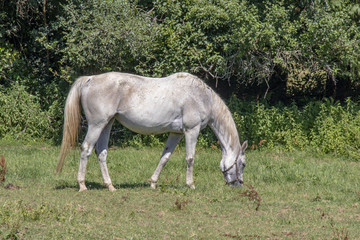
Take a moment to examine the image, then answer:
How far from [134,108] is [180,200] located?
1.57m

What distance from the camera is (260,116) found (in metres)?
13.0

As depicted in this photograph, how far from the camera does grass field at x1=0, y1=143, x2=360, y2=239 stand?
20.6ft

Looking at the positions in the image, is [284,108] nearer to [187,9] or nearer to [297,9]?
[297,9]

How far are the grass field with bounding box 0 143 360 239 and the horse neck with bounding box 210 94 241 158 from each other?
0.62 m

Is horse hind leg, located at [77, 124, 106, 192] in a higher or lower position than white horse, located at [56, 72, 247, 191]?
lower

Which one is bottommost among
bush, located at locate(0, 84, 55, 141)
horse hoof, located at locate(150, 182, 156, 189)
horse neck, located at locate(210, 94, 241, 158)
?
bush, located at locate(0, 84, 55, 141)

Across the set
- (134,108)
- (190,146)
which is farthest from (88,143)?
(190,146)

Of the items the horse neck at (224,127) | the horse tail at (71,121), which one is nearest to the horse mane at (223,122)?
the horse neck at (224,127)

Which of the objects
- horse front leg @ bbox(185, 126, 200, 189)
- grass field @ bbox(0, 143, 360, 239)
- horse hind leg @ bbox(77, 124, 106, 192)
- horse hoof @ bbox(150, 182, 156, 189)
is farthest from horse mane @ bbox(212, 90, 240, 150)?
horse hind leg @ bbox(77, 124, 106, 192)

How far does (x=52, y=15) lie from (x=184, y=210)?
893cm

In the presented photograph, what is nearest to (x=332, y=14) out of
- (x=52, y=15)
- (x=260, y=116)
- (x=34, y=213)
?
(x=260, y=116)

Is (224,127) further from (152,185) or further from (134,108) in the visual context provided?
(134,108)

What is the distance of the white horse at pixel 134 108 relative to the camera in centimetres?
833

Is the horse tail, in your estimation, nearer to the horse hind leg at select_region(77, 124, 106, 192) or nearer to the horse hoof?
the horse hind leg at select_region(77, 124, 106, 192)
